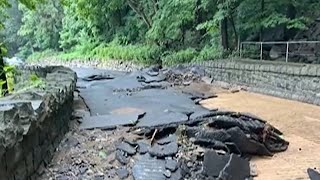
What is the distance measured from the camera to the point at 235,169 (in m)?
4.55

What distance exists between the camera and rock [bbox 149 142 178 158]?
16.6 feet

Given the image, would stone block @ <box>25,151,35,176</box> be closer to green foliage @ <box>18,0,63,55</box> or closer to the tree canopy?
the tree canopy

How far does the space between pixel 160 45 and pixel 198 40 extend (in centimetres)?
231

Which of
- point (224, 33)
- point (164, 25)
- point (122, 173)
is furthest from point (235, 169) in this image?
point (164, 25)

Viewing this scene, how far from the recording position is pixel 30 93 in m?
4.68

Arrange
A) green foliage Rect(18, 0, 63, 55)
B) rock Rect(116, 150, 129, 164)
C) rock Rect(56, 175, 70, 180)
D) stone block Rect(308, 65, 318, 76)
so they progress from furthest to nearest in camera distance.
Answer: green foliage Rect(18, 0, 63, 55)
stone block Rect(308, 65, 318, 76)
rock Rect(116, 150, 129, 164)
rock Rect(56, 175, 70, 180)

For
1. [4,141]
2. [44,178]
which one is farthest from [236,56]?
[4,141]

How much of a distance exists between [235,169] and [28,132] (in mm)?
2436

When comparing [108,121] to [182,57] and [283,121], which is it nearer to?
[283,121]

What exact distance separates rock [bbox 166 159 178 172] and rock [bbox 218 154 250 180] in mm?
598

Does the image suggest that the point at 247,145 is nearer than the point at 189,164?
No

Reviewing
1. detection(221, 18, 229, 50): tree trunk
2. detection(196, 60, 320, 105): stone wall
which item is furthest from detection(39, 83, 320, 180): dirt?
detection(221, 18, 229, 50): tree trunk

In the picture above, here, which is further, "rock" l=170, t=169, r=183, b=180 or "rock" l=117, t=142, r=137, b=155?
"rock" l=117, t=142, r=137, b=155

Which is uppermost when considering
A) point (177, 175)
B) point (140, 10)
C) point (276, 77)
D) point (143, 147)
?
point (140, 10)
